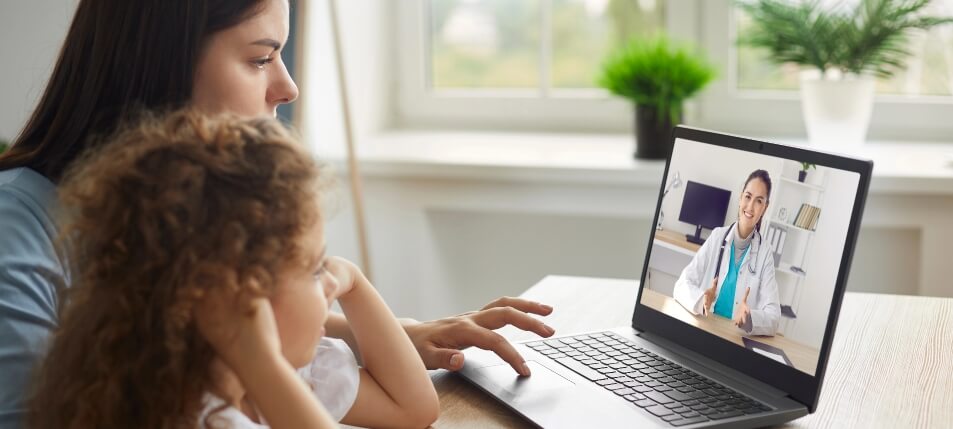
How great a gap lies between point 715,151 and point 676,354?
0.21 m

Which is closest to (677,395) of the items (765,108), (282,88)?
(282,88)

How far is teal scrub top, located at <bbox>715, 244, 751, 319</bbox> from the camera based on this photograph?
1.01 meters

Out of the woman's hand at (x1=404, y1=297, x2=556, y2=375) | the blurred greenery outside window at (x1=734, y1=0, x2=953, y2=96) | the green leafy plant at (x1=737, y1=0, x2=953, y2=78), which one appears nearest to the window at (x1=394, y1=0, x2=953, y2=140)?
the blurred greenery outside window at (x1=734, y1=0, x2=953, y2=96)

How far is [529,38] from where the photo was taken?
8.13 ft

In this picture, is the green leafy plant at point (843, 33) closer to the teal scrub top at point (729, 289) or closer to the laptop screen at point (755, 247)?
the laptop screen at point (755, 247)

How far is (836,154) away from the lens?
93 cm

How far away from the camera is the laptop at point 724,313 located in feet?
3.01

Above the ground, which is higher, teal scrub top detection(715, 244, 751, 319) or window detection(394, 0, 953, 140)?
window detection(394, 0, 953, 140)

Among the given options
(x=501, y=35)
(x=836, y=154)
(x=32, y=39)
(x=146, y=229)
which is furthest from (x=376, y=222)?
(x=146, y=229)

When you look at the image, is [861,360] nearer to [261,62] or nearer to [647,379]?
[647,379]

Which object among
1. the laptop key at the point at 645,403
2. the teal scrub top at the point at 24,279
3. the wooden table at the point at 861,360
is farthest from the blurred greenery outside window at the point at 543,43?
the teal scrub top at the point at 24,279

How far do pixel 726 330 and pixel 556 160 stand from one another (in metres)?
1.15

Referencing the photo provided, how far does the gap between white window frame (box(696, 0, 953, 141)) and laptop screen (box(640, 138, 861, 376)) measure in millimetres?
1206

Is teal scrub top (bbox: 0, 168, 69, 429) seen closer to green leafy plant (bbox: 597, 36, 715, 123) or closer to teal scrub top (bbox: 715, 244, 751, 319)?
teal scrub top (bbox: 715, 244, 751, 319)
